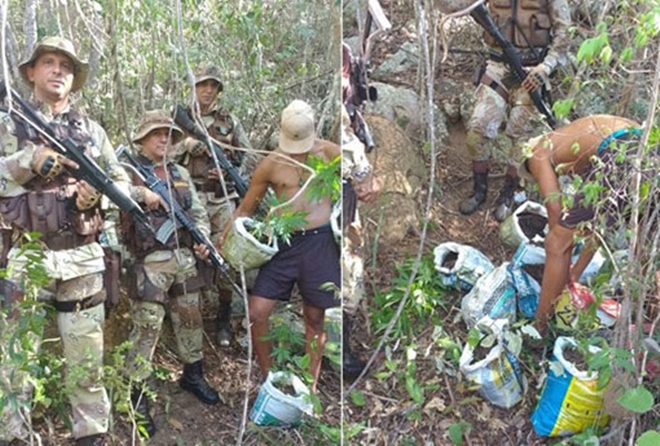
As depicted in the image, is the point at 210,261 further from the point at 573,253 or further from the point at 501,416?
the point at 573,253

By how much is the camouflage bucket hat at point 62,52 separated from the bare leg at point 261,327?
953 millimetres

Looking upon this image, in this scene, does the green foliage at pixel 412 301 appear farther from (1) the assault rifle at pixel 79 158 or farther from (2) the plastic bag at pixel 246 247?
(1) the assault rifle at pixel 79 158

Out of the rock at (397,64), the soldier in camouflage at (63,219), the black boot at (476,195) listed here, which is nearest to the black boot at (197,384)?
the soldier in camouflage at (63,219)

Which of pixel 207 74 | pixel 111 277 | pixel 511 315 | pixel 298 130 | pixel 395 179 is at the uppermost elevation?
pixel 207 74

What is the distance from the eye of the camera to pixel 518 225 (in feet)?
14.5

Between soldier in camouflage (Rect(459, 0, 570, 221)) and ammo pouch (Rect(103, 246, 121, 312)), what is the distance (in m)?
2.63

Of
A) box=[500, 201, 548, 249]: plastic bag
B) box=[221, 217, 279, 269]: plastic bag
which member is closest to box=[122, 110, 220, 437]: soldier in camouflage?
box=[221, 217, 279, 269]: plastic bag

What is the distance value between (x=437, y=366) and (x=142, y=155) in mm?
1756

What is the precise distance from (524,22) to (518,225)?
1421 millimetres

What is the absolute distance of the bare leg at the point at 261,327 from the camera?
8.99 ft

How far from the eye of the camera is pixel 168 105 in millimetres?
2891

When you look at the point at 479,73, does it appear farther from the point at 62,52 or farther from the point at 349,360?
the point at 62,52

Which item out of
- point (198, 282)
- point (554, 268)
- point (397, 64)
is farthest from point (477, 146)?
point (198, 282)

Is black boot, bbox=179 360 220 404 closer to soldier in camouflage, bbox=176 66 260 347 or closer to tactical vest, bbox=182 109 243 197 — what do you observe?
soldier in camouflage, bbox=176 66 260 347
